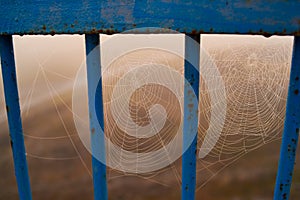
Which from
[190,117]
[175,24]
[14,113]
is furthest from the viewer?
[14,113]

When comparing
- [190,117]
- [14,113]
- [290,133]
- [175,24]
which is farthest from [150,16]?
[14,113]

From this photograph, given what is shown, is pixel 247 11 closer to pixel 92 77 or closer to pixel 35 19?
pixel 92 77

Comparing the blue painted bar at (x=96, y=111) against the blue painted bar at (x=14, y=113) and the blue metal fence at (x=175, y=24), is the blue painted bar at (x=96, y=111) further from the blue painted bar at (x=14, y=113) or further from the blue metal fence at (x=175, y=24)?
the blue painted bar at (x=14, y=113)

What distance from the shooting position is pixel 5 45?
1158 mm

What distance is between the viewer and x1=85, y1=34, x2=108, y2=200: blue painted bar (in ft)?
3.38

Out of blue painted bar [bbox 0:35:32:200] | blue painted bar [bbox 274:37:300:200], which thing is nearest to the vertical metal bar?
blue painted bar [bbox 274:37:300:200]

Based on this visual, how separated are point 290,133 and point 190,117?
1.09 ft

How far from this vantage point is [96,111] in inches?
42.8

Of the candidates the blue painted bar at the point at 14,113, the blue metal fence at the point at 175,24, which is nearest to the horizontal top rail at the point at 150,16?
the blue metal fence at the point at 175,24

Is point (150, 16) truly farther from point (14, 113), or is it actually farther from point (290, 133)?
point (14, 113)

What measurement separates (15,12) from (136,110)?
1019mm

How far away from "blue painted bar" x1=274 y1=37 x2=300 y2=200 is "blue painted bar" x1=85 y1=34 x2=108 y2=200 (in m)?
0.66

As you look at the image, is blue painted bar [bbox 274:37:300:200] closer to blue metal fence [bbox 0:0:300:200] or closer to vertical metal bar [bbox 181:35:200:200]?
blue metal fence [bbox 0:0:300:200]

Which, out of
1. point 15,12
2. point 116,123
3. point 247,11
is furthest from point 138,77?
point 247,11
